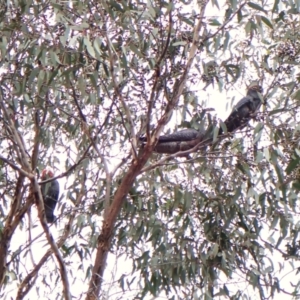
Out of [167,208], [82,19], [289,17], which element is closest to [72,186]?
[167,208]

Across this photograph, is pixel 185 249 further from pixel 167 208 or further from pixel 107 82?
pixel 107 82

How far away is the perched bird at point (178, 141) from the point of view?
110 inches

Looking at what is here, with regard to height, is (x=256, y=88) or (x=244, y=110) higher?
(x=256, y=88)

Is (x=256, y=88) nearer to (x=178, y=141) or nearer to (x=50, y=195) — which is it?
(x=178, y=141)

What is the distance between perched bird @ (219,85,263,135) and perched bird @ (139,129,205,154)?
0.10 m

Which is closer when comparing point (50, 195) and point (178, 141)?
point (178, 141)

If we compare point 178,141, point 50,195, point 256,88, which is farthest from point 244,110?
point 50,195

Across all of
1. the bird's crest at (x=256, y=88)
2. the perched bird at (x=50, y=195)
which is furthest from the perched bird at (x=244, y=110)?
the perched bird at (x=50, y=195)

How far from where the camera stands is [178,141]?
2.81 meters

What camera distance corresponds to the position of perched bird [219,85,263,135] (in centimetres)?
279

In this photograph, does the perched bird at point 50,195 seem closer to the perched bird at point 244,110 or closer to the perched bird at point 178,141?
the perched bird at point 178,141

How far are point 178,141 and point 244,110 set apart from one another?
0.98 ft

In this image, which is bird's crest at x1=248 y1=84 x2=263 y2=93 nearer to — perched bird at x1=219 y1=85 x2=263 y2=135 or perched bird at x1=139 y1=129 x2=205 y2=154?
perched bird at x1=219 y1=85 x2=263 y2=135

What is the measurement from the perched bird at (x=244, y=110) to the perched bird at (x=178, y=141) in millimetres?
100
